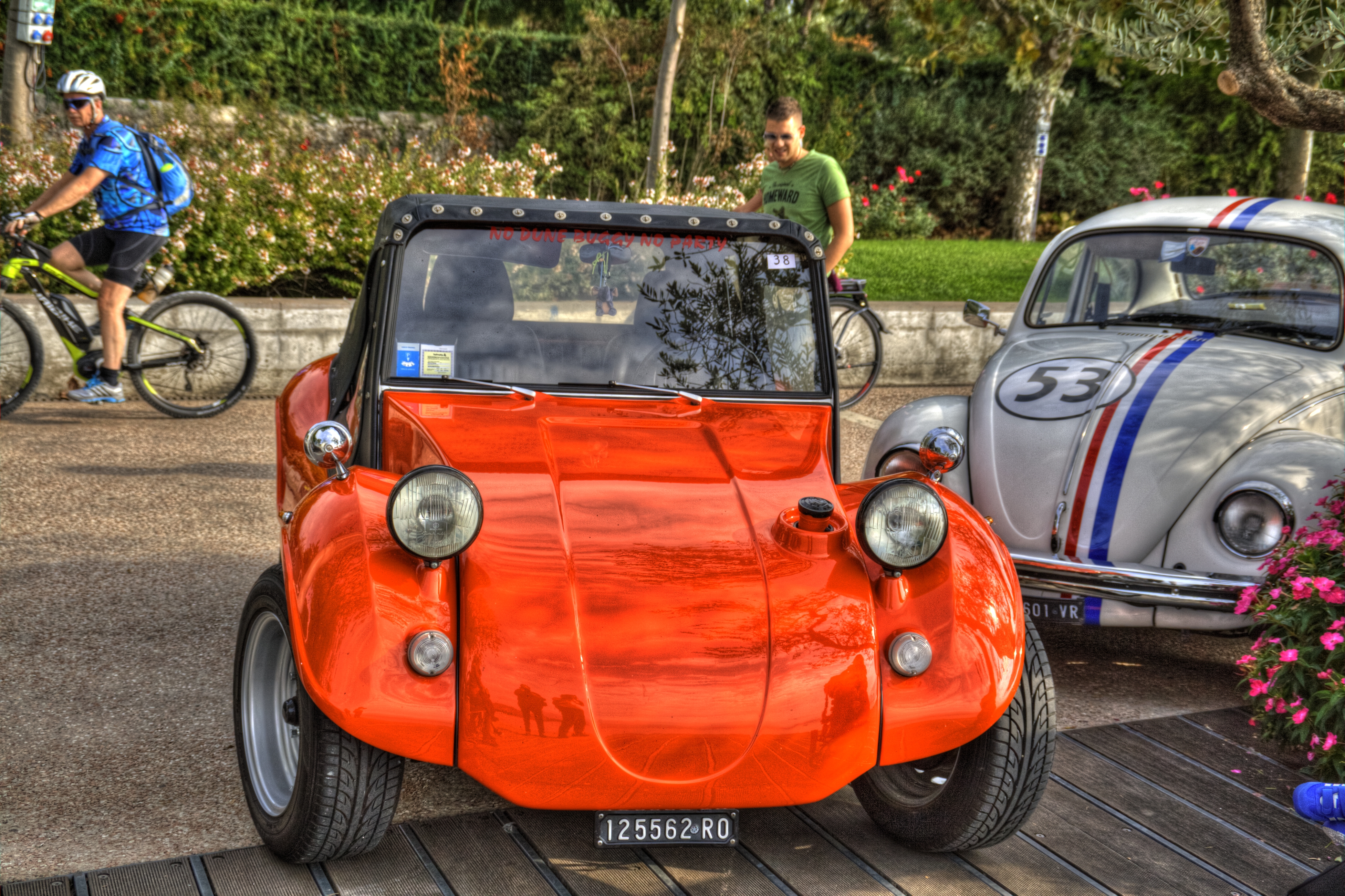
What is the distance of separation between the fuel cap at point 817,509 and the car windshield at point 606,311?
2.48ft

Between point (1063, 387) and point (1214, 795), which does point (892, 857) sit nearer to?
point (1214, 795)

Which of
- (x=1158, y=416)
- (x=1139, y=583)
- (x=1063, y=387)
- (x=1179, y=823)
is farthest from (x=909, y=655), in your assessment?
(x=1063, y=387)

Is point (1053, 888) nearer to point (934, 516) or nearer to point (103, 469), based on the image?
point (934, 516)

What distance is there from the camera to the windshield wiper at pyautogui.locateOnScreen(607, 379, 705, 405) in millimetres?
3594

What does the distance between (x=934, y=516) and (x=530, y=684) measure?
3.45 feet

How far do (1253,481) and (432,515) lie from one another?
3172mm

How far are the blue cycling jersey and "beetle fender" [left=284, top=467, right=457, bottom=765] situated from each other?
201 inches

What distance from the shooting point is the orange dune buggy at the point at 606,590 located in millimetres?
2580

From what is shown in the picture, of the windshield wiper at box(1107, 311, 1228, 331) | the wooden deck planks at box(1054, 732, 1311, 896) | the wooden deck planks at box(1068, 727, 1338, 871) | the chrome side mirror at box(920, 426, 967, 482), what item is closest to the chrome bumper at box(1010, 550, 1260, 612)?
the wooden deck planks at box(1068, 727, 1338, 871)

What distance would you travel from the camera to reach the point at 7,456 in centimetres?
648

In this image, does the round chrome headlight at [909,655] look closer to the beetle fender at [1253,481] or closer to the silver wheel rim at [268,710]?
the silver wheel rim at [268,710]

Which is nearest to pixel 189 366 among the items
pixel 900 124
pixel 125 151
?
pixel 125 151

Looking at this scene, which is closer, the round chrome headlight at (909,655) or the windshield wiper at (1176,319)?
the round chrome headlight at (909,655)

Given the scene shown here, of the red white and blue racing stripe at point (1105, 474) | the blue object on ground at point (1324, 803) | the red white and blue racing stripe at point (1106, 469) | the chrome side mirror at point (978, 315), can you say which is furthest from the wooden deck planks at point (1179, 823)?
the chrome side mirror at point (978, 315)
